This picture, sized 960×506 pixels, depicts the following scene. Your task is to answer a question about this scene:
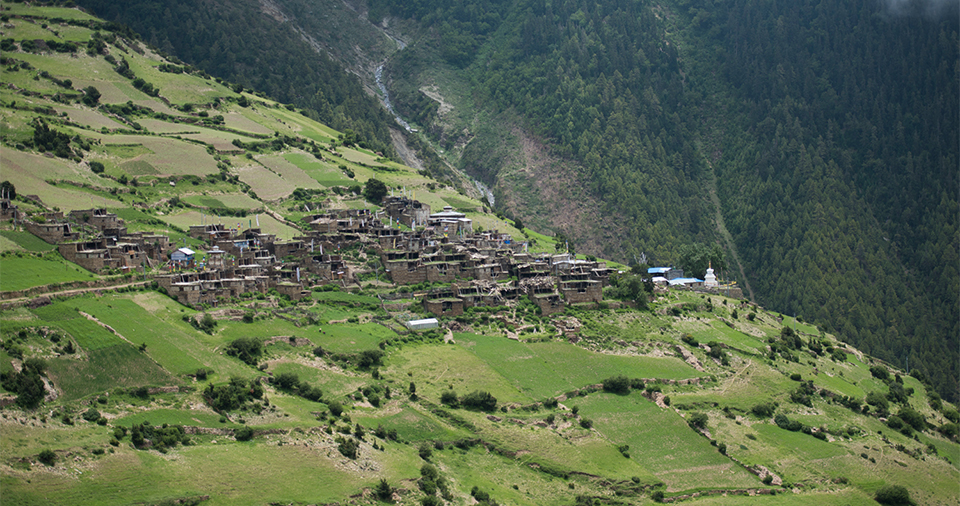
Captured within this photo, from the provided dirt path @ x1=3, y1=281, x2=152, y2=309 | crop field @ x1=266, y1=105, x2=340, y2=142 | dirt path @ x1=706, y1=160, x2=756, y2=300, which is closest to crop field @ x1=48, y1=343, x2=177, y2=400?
dirt path @ x1=3, y1=281, x2=152, y2=309

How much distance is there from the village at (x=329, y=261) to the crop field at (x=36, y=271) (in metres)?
2.16

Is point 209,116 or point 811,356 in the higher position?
point 209,116

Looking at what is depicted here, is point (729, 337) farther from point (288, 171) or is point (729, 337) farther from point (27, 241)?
point (27, 241)

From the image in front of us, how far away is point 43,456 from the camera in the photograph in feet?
175

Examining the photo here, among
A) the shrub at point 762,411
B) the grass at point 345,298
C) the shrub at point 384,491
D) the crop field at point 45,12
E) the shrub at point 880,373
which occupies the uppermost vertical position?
the crop field at point 45,12

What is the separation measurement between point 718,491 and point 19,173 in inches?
2962

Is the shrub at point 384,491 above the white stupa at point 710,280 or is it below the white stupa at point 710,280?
below

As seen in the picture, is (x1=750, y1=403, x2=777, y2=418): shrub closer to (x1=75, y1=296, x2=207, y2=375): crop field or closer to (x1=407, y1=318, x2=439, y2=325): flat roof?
(x1=407, y1=318, x2=439, y2=325): flat roof

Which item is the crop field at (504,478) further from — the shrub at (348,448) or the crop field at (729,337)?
the crop field at (729,337)

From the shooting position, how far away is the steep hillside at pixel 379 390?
194 feet

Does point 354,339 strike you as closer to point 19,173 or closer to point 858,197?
point 19,173

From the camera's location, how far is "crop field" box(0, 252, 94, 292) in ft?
240

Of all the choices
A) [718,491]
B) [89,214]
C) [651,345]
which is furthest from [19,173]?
[718,491]

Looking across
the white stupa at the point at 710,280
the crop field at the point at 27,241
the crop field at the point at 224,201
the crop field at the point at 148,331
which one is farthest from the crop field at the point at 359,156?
the crop field at the point at 148,331
